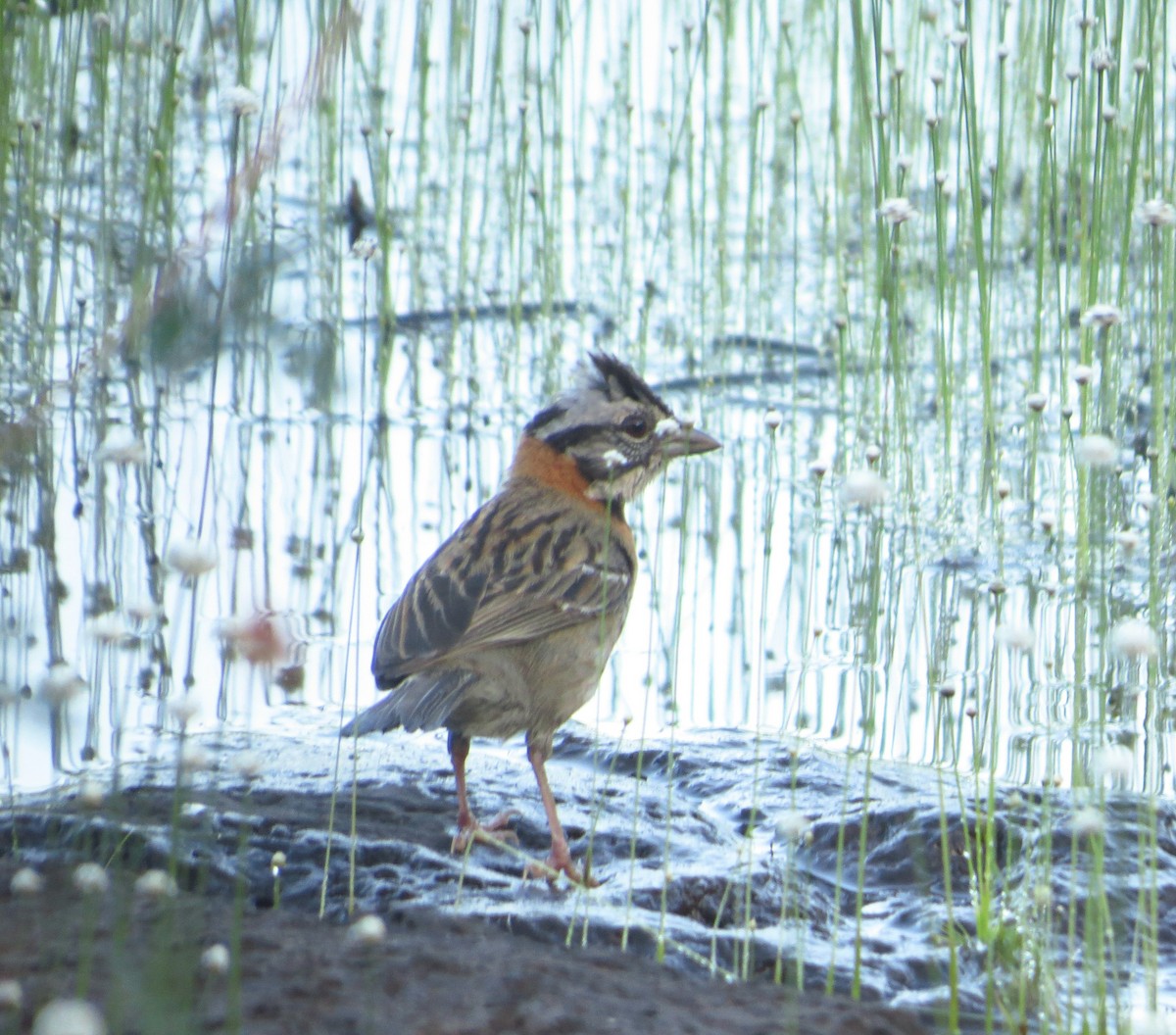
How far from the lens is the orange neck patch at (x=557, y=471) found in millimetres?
6328

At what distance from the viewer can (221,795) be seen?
16.3 ft

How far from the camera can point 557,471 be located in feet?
20.8

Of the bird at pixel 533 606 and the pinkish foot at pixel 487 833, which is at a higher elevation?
the bird at pixel 533 606

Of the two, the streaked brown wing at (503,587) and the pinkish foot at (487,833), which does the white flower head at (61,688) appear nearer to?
the pinkish foot at (487,833)

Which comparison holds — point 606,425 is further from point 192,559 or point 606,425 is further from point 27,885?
point 27,885

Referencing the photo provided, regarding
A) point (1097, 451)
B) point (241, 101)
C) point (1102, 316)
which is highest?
point (241, 101)

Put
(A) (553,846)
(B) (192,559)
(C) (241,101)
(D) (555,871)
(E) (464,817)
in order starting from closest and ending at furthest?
(B) (192,559), (D) (555,871), (C) (241,101), (A) (553,846), (E) (464,817)

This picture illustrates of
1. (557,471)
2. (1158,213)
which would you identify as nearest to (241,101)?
(557,471)

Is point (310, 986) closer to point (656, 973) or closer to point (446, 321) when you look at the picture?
point (656, 973)

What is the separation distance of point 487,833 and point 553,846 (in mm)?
199

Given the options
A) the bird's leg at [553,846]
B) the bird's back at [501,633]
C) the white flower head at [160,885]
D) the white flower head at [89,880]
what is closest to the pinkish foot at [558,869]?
the bird's leg at [553,846]

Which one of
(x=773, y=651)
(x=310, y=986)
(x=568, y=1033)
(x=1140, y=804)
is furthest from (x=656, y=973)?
(x=773, y=651)

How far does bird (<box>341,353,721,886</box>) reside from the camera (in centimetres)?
506

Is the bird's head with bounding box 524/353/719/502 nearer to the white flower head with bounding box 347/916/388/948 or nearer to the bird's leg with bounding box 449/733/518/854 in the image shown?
the bird's leg with bounding box 449/733/518/854
